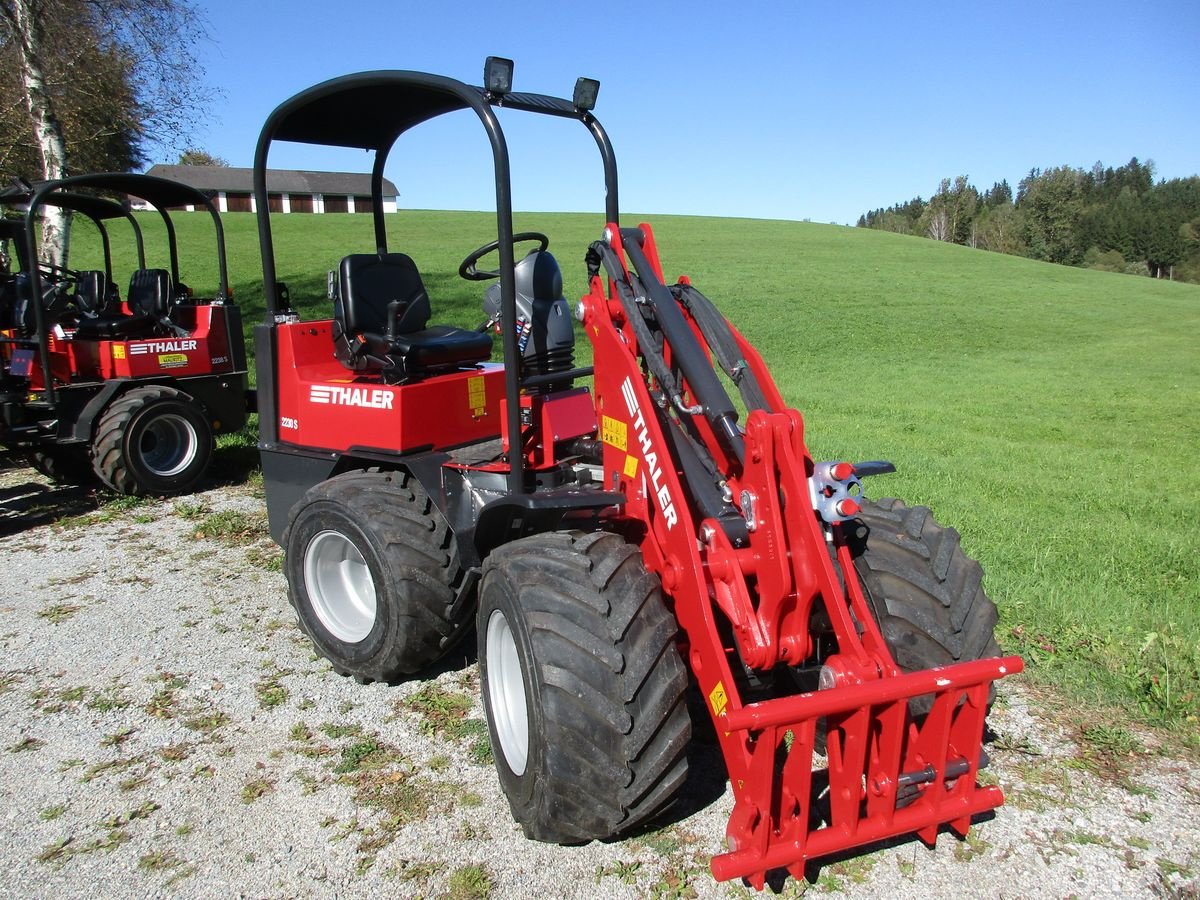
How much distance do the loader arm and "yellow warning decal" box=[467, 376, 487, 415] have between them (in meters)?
1.29

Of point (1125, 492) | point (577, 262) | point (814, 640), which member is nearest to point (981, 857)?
point (814, 640)

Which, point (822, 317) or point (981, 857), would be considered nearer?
point (981, 857)

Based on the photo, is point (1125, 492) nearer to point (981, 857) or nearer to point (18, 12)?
point (981, 857)

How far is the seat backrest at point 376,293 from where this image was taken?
182 inches

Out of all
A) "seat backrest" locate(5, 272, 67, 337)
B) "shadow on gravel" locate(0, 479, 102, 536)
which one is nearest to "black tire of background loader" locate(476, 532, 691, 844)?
"shadow on gravel" locate(0, 479, 102, 536)

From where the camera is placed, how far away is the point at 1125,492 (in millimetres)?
7742

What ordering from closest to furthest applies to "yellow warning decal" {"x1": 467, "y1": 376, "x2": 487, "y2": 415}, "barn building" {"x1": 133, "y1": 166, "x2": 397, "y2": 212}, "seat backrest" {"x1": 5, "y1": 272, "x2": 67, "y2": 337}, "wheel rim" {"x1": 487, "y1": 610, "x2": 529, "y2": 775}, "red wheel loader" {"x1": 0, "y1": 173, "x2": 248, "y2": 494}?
1. "wheel rim" {"x1": 487, "y1": 610, "x2": 529, "y2": 775}
2. "yellow warning decal" {"x1": 467, "y1": 376, "x2": 487, "y2": 415}
3. "red wheel loader" {"x1": 0, "y1": 173, "x2": 248, "y2": 494}
4. "seat backrest" {"x1": 5, "y1": 272, "x2": 67, "y2": 337}
5. "barn building" {"x1": 133, "y1": 166, "x2": 397, "y2": 212}

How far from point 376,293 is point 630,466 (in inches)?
83.9

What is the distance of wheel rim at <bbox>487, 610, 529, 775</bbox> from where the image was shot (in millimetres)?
3201

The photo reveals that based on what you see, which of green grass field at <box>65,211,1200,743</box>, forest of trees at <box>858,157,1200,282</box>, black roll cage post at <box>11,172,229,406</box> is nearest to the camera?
green grass field at <box>65,211,1200,743</box>

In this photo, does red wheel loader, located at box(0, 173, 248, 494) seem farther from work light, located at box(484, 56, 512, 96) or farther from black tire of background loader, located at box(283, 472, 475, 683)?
work light, located at box(484, 56, 512, 96)

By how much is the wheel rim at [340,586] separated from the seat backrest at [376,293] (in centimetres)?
114

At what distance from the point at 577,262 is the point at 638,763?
30.3 meters

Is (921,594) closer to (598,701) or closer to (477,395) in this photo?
(598,701)
